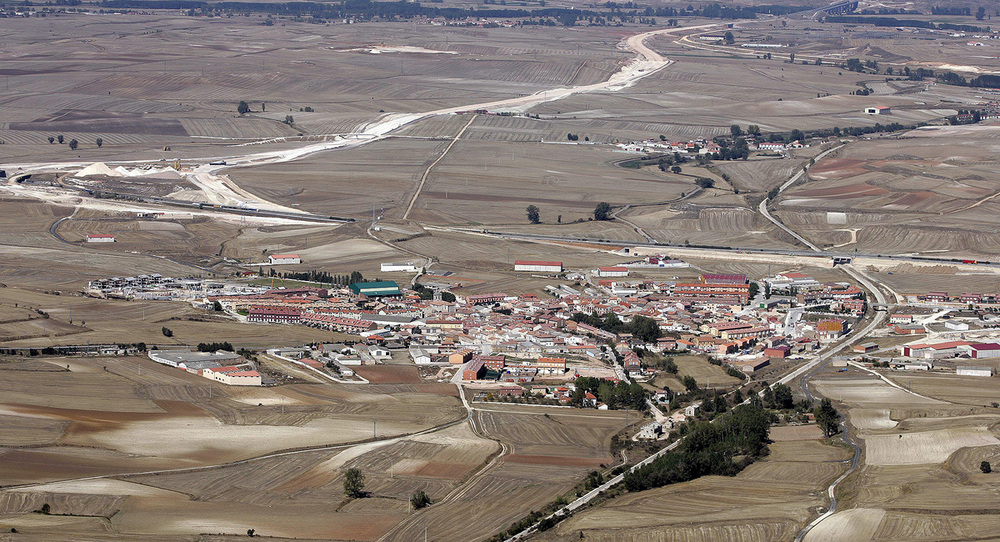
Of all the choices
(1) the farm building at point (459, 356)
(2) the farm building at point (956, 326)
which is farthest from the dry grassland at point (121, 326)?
(2) the farm building at point (956, 326)

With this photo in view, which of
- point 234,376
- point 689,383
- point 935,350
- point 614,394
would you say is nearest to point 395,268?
point 234,376

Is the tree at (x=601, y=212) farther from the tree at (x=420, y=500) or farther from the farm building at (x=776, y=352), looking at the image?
the tree at (x=420, y=500)

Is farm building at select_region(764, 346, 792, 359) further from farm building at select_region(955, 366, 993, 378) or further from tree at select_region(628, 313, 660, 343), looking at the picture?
farm building at select_region(955, 366, 993, 378)

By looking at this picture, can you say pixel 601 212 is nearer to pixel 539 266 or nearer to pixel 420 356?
pixel 539 266

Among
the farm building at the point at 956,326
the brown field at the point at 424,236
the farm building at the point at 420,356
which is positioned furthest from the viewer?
the farm building at the point at 956,326

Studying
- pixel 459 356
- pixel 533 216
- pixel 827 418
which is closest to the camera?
pixel 827 418

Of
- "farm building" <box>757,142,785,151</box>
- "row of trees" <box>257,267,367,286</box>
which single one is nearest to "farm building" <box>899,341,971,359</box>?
"row of trees" <box>257,267,367,286</box>
